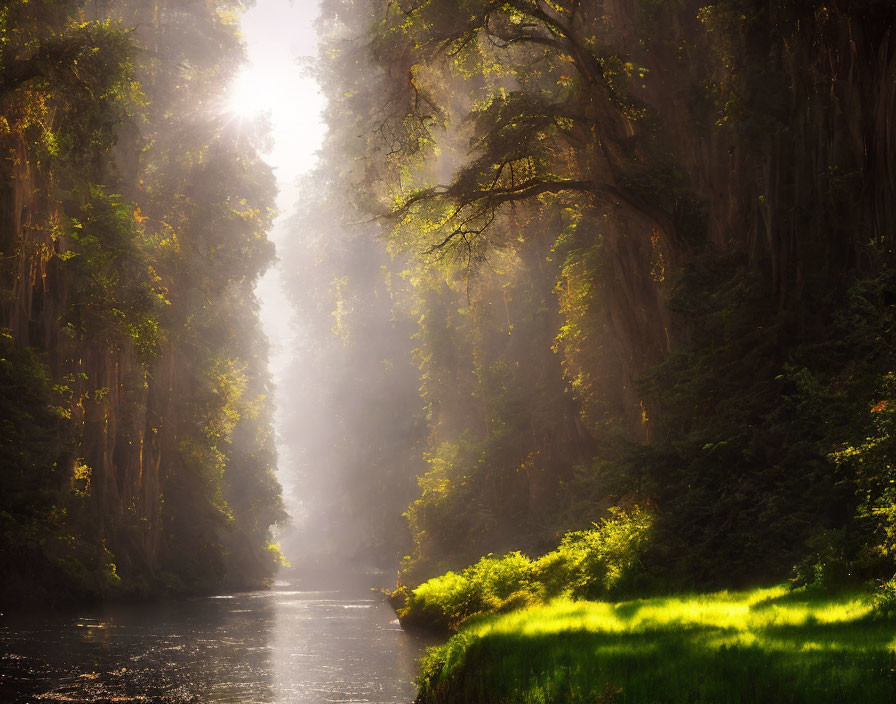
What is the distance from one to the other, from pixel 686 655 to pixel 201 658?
34.7 ft

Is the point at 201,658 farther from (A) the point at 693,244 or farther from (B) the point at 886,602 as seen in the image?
(A) the point at 693,244

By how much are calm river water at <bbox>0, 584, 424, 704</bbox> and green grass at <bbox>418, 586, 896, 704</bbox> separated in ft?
8.06

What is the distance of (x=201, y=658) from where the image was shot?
48.2 feet

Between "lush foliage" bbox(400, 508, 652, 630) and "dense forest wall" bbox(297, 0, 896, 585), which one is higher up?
"dense forest wall" bbox(297, 0, 896, 585)

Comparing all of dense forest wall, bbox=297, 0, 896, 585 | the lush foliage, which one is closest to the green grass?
dense forest wall, bbox=297, 0, 896, 585

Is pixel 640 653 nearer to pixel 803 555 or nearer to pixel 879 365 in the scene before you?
pixel 803 555

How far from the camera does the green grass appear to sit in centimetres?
581

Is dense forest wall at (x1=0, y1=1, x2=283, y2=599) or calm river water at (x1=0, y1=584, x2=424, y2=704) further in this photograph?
dense forest wall at (x1=0, y1=1, x2=283, y2=599)

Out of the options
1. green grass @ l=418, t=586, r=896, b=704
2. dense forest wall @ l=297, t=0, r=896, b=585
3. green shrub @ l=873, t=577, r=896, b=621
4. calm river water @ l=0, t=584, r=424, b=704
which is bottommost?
calm river water @ l=0, t=584, r=424, b=704

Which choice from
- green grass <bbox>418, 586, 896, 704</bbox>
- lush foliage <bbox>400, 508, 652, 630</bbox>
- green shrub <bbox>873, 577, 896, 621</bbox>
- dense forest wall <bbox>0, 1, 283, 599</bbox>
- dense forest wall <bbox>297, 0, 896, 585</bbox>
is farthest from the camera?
dense forest wall <bbox>0, 1, 283, 599</bbox>

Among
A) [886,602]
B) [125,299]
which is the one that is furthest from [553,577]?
[125,299]

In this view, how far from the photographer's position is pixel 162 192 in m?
34.8

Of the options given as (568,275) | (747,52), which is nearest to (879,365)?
(747,52)

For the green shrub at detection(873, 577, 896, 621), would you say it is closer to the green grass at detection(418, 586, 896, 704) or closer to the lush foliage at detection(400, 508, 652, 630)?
the green grass at detection(418, 586, 896, 704)
